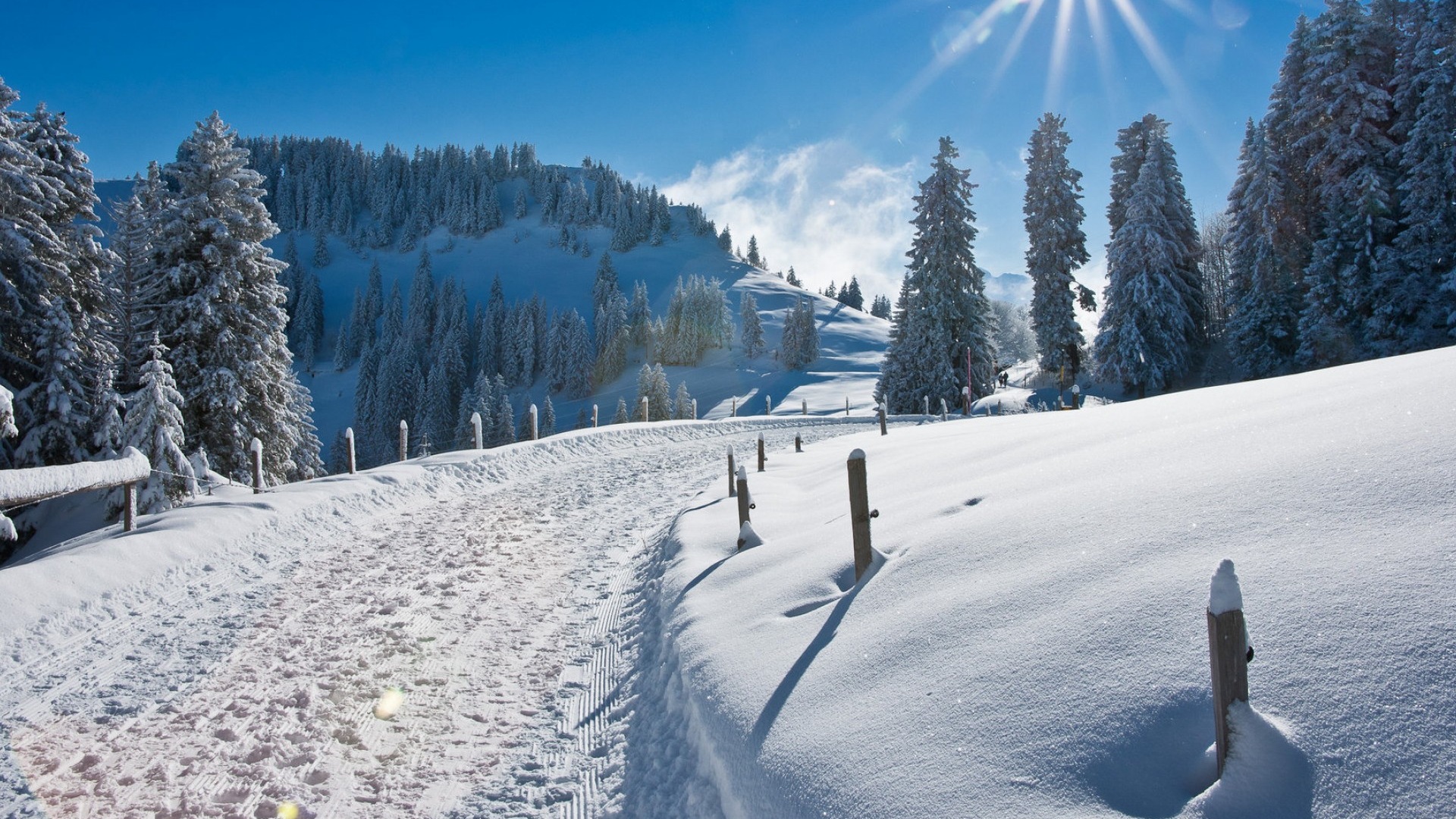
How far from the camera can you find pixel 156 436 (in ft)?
46.0

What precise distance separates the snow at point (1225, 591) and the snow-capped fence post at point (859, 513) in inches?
112

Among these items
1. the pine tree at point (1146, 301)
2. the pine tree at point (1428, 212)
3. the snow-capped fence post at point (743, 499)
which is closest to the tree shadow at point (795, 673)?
the snow-capped fence post at point (743, 499)

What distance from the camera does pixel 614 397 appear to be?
81.2 m

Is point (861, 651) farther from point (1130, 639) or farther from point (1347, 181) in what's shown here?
point (1347, 181)

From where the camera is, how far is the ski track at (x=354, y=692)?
3.83 metres

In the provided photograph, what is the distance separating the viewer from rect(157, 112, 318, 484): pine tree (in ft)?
57.8

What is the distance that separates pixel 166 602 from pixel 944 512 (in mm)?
7786

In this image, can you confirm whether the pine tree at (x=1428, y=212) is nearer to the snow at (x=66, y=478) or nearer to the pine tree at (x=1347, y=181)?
the pine tree at (x=1347, y=181)

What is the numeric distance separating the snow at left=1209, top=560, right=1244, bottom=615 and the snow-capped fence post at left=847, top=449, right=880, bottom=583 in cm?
284

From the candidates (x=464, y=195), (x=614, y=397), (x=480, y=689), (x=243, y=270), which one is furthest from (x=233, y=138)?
(x=464, y=195)

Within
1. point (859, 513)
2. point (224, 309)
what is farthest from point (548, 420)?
point (859, 513)

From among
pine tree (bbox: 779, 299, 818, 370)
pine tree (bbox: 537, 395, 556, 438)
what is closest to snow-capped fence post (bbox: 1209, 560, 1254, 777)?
pine tree (bbox: 537, 395, 556, 438)

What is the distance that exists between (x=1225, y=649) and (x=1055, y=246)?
38.0 meters

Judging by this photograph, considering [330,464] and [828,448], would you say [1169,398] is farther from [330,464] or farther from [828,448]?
[330,464]
